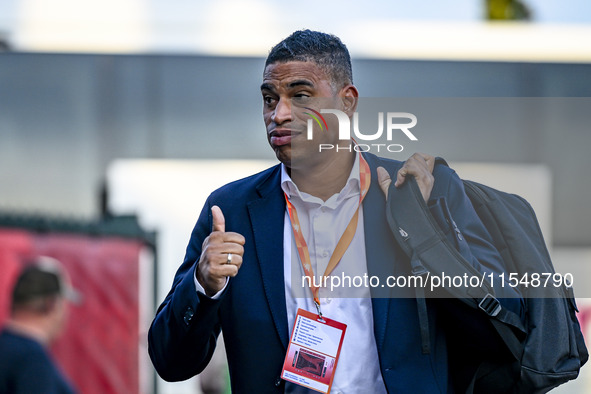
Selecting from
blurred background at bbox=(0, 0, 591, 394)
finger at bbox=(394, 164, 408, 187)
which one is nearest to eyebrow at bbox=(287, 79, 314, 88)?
finger at bbox=(394, 164, 408, 187)

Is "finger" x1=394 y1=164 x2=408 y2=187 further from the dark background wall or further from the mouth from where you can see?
the dark background wall

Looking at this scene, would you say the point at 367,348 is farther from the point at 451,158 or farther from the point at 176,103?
the point at 176,103

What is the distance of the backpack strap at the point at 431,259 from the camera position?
1968 millimetres

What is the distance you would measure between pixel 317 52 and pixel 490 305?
90 centimetres

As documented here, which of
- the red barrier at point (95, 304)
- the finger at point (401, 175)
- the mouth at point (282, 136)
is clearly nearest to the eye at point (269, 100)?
the mouth at point (282, 136)

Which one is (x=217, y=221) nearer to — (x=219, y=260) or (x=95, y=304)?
(x=219, y=260)

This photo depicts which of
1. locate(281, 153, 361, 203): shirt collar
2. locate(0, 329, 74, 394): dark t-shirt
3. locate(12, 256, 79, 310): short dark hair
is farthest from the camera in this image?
locate(12, 256, 79, 310): short dark hair

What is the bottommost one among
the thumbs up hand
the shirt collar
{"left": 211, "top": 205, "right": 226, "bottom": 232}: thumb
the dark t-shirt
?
the dark t-shirt

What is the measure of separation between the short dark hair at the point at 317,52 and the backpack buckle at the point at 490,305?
30.9 inches

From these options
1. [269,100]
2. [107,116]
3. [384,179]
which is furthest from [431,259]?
[107,116]

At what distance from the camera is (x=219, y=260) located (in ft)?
6.37

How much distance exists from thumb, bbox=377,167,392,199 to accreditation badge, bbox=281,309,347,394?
409 millimetres

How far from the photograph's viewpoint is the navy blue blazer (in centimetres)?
202

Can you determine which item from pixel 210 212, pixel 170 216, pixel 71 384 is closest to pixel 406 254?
pixel 210 212
